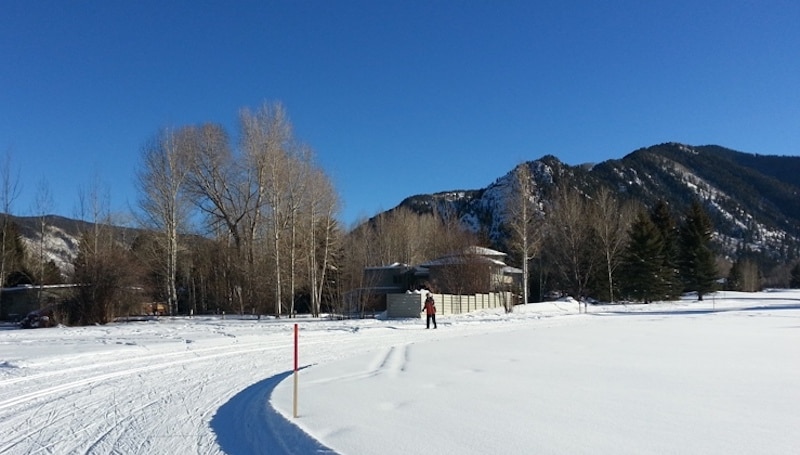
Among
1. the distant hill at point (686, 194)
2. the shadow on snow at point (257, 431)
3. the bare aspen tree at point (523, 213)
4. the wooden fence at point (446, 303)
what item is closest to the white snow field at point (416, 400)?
the shadow on snow at point (257, 431)

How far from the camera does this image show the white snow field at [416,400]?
627cm

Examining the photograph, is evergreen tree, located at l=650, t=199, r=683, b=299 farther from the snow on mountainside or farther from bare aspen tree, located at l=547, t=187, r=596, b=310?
the snow on mountainside

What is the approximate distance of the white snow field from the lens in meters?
6.27

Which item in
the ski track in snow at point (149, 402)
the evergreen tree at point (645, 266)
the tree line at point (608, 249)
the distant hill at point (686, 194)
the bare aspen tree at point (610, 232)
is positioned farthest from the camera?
the distant hill at point (686, 194)

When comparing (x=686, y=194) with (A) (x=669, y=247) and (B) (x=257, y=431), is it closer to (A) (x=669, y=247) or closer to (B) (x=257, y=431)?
(A) (x=669, y=247)

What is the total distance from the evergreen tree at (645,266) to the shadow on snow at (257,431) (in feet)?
178

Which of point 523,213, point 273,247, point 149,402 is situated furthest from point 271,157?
point 149,402

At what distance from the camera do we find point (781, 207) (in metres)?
188

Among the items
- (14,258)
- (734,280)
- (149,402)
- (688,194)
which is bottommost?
(149,402)

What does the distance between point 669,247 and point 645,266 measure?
6479 mm

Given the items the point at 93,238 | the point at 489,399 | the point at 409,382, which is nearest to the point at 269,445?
the point at 489,399

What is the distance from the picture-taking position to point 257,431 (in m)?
7.48

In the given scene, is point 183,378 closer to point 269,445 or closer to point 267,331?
point 269,445

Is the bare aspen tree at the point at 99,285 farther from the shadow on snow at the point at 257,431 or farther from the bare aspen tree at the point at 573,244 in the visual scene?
the bare aspen tree at the point at 573,244
